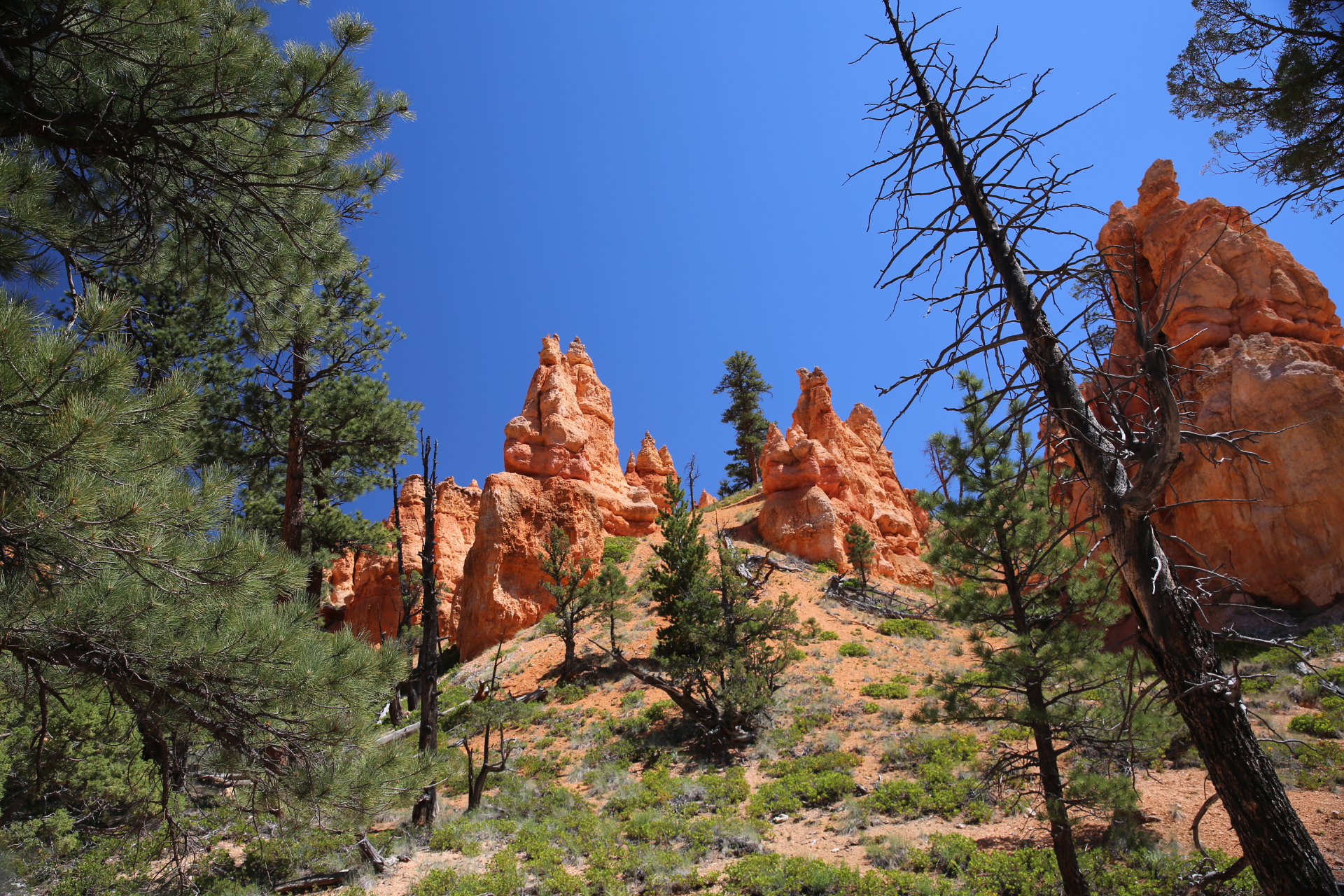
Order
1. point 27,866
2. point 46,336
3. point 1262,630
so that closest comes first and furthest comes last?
point 46,336
point 27,866
point 1262,630

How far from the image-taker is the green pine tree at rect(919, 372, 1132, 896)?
8211 mm

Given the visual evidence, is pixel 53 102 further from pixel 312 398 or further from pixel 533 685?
pixel 533 685

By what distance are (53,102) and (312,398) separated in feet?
32.3

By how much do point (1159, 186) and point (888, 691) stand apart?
62.4 feet

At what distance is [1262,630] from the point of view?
1664 cm

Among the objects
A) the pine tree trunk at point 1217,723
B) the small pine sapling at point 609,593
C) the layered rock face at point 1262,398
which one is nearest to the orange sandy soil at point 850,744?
the small pine sapling at point 609,593

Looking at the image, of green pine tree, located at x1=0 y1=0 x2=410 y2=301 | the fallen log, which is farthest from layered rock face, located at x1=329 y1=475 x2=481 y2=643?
green pine tree, located at x1=0 y1=0 x2=410 y2=301

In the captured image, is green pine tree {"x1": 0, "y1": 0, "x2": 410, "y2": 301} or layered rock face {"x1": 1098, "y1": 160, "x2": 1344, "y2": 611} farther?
layered rock face {"x1": 1098, "y1": 160, "x2": 1344, "y2": 611}

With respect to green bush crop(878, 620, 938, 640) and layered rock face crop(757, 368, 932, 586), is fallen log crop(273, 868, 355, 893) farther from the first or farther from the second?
layered rock face crop(757, 368, 932, 586)

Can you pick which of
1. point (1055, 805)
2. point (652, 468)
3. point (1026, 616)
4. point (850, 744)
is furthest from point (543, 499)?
point (1055, 805)

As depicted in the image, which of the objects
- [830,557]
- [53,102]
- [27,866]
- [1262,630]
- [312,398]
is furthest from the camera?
[830,557]

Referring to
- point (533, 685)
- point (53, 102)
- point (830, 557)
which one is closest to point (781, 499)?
point (830, 557)

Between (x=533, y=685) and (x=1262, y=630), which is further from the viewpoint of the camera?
(x=533, y=685)

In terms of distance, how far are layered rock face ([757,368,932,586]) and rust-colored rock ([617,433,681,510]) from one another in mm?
8856
